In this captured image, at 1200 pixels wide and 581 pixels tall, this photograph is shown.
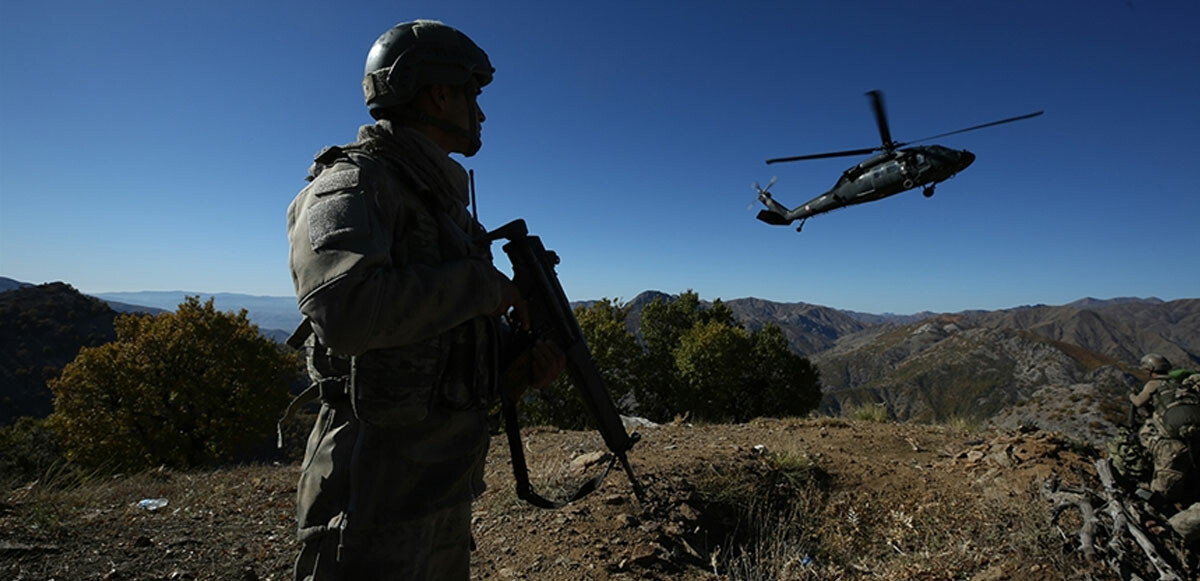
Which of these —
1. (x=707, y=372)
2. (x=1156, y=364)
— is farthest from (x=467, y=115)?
(x=707, y=372)

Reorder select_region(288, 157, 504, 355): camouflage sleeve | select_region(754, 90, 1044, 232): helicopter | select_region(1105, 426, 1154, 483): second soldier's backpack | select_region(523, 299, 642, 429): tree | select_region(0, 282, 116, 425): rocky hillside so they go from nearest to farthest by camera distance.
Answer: select_region(288, 157, 504, 355): camouflage sleeve < select_region(1105, 426, 1154, 483): second soldier's backpack < select_region(754, 90, 1044, 232): helicopter < select_region(523, 299, 642, 429): tree < select_region(0, 282, 116, 425): rocky hillside

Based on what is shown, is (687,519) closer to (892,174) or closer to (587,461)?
(587,461)

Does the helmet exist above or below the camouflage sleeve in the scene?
below

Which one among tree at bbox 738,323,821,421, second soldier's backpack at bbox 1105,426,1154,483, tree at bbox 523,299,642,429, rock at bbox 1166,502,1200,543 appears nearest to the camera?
rock at bbox 1166,502,1200,543

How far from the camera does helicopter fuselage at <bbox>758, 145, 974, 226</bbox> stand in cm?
1334

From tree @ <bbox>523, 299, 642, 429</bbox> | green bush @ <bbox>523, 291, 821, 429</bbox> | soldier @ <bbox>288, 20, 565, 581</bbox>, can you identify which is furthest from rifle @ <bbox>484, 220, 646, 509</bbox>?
green bush @ <bbox>523, 291, 821, 429</bbox>

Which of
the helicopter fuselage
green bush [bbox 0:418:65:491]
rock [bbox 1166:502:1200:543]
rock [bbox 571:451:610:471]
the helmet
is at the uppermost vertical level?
the helicopter fuselage

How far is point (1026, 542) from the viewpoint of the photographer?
15.6 ft

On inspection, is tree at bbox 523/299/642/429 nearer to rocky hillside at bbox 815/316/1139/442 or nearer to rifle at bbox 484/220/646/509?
rifle at bbox 484/220/646/509

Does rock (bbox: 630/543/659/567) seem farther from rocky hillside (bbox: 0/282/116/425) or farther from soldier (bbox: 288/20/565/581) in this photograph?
rocky hillside (bbox: 0/282/116/425)

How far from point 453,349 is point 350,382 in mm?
333

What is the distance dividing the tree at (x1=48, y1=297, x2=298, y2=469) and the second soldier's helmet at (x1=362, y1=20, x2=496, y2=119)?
21.5 meters

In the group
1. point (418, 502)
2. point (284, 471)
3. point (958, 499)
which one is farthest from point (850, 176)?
point (418, 502)

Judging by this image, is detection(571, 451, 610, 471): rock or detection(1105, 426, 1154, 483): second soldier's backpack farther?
A: detection(571, 451, 610, 471): rock
